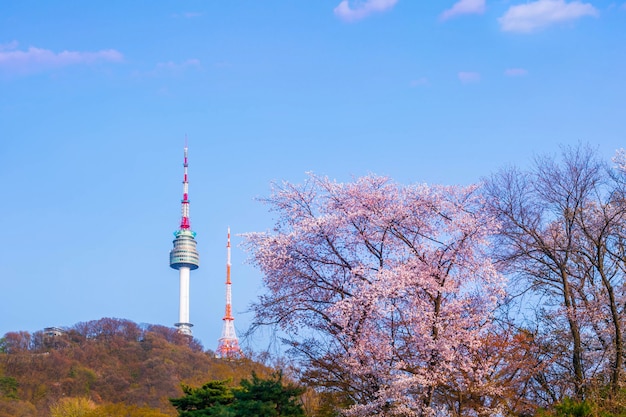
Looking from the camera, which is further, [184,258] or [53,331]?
[184,258]

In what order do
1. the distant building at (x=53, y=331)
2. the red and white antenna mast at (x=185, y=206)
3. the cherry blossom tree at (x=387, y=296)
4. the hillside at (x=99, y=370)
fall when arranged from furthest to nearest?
the red and white antenna mast at (x=185, y=206) → the distant building at (x=53, y=331) → the hillside at (x=99, y=370) → the cherry blossom tree at (x=387, y=296)

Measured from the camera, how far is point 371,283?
43.4ft

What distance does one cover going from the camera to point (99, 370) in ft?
189

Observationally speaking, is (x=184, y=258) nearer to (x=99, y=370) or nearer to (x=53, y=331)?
(x=53, y=331)

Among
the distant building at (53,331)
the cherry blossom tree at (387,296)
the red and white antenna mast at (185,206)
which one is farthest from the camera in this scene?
the red and white antenna mast at (185,206)

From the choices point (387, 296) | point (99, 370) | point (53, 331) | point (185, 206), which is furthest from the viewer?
point (185, 206)

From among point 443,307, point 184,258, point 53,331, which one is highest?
point 184,258

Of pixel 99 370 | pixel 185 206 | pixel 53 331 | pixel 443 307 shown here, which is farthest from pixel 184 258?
pixel 443 307

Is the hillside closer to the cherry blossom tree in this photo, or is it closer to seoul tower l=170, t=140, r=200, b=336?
the cherry blossom tree

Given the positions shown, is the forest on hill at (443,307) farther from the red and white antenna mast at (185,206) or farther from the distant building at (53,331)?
the red and white antenna mast at (185,206)

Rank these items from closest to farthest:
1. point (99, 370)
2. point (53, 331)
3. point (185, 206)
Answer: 1. point (99, 370)
2. point (53, 331)
3. point (185, 206)

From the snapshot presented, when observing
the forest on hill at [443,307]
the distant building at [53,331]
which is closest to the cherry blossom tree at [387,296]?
the forest on hill at [443,307]

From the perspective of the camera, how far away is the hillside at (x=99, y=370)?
45719 mm

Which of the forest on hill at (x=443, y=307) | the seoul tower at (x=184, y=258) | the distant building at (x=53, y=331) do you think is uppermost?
the seoul tower at (x=184, y=258)
